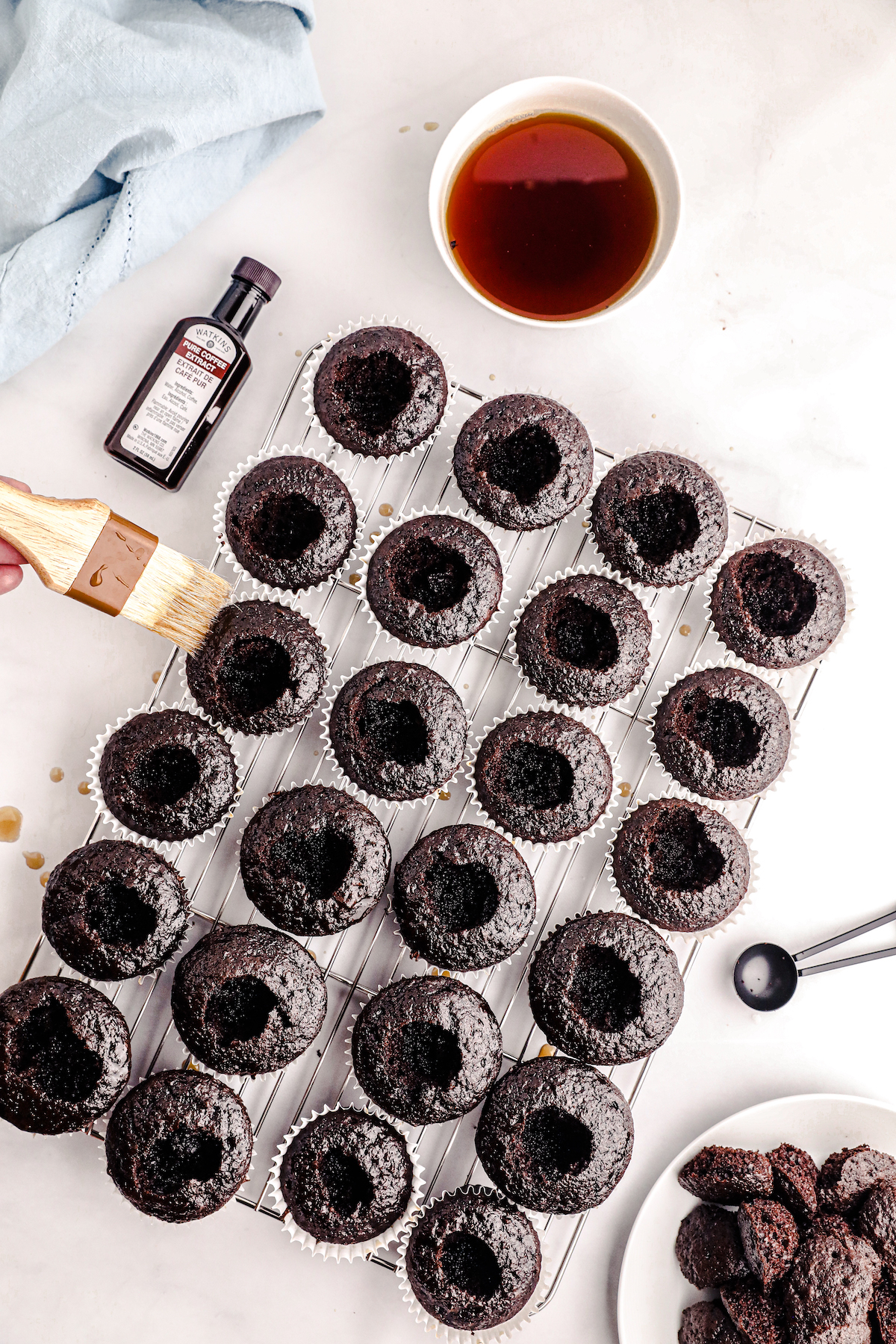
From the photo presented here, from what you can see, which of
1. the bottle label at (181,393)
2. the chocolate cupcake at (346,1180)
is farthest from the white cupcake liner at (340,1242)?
the bottle label at (181,393)

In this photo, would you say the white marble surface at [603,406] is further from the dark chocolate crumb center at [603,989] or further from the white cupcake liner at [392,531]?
the white cupcake liner at [392,531]

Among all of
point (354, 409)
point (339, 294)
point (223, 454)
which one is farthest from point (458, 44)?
point (223, 454)

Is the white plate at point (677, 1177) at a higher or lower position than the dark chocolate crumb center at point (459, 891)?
lower

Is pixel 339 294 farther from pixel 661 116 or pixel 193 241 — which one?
pixel 661 116

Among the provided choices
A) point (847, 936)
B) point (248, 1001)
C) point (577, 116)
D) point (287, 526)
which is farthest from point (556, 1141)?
point (577, 116)

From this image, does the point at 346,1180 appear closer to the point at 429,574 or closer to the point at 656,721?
the point at 656,721

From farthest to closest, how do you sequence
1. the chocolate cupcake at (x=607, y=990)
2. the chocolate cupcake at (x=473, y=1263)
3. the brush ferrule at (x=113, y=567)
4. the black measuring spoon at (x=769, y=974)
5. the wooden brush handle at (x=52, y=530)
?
the black measuring spoon at (x=769, y=974) → the chocolate cupcake at (x=607, y=990) → the chocolate cupcake at (x=473, y=1263) → the brush ferrule at (x=113, y=567) → the wooden brush handle at (x=52, y=530)

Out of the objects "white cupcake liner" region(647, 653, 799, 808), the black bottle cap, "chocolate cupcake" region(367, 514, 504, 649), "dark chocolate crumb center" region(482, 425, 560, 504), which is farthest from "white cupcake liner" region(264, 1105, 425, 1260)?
the black bottle cap
